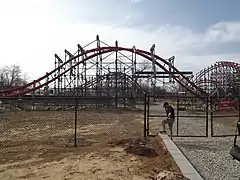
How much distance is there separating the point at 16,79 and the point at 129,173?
83.6 meters

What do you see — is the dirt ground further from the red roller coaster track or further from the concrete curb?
the red roller coaster track

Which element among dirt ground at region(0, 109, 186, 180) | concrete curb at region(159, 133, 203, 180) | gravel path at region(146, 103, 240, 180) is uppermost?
concrete curb at region(159, 133, 203, 180)

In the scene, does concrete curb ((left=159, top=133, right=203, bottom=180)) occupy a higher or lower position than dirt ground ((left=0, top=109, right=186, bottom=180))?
higher

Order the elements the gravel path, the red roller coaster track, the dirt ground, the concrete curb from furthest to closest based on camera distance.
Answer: the red roller coaster track
the dirt ground
the gravel path
the concrete curb

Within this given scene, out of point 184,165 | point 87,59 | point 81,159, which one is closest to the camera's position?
point 184,165

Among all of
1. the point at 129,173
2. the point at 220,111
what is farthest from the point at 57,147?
the point at 220,111

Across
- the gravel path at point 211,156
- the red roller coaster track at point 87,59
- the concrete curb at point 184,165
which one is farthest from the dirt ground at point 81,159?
the red roller coaster track at point 87,59

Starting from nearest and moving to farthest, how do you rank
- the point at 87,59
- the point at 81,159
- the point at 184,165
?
the point at 184,165 < the point at 81,159 < the point at 87,59

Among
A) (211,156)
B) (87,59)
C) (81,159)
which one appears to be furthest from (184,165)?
(87,59)

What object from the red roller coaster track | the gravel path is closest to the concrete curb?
the gravel path

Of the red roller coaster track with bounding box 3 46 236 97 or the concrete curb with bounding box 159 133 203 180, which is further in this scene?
the red roller coaster track with bounding box 3 46 236 97

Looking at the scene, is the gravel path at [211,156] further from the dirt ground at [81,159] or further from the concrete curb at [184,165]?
the dirt ground at [81,159]

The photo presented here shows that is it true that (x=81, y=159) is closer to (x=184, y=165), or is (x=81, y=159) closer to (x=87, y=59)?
(x=184, y=165)

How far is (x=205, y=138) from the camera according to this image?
508 inches
